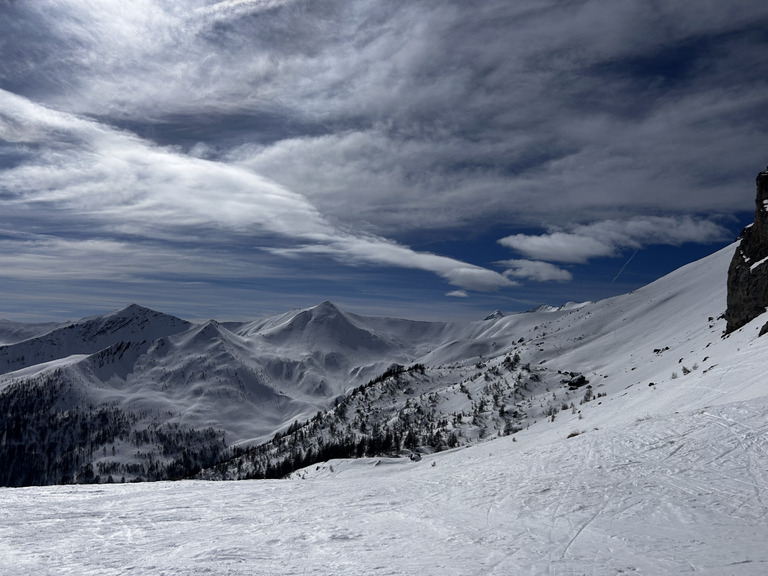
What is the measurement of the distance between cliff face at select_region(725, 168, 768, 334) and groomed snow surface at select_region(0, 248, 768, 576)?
23177 millimetres

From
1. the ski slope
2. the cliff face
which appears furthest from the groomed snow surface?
the cliff face

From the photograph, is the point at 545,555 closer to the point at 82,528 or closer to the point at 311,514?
the point at 311,514

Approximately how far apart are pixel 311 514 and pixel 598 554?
594 cm

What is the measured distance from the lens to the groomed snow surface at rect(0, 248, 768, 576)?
6727mm

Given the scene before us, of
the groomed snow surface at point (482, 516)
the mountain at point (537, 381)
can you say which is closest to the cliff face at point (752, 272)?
the mountain at point (537, 381)

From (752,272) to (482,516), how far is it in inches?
1483

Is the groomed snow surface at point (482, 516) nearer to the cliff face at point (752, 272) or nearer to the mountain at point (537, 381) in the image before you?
the mountain at point (537, 381)

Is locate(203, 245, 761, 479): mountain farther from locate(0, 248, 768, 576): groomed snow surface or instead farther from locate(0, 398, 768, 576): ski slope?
locate(0, 398, 768, 576): ski slope

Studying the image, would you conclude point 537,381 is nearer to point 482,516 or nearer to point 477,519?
point 482,516

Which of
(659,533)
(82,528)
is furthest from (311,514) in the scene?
(659,533)

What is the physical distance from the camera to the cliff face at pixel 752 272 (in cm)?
3384

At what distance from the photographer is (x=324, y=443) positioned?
102312 millimetres

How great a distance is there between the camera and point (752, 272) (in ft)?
115

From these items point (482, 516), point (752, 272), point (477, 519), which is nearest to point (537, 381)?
point (752, 272)
